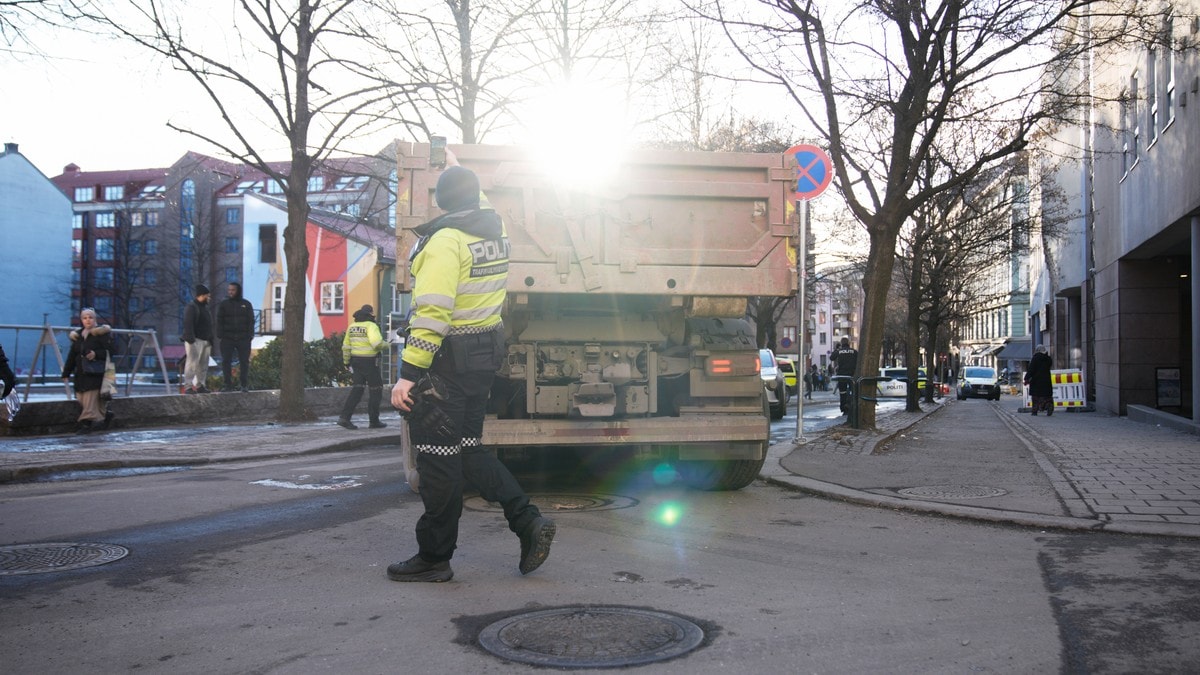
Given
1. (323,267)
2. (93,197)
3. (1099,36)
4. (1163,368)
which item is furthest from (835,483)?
(93,197)

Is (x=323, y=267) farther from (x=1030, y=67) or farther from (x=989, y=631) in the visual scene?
(x=989, y=631)

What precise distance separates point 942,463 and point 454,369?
655cm

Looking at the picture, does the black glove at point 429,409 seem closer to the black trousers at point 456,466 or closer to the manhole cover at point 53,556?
the black trousers at point 456,466

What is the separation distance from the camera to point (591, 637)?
3625mm

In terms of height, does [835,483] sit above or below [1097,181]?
below

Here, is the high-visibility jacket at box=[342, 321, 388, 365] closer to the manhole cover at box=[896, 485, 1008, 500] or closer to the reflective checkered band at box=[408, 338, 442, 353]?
the manhole cover at box=[896, 485, 1008, 500]

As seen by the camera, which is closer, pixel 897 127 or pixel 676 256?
pixel 676 256

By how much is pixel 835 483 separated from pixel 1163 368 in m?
16.9

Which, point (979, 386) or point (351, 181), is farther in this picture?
point (979, 386)

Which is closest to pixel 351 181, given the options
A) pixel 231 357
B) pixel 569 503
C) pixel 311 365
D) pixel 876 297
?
pixel 311 365

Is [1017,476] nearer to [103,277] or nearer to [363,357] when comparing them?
[363,357]

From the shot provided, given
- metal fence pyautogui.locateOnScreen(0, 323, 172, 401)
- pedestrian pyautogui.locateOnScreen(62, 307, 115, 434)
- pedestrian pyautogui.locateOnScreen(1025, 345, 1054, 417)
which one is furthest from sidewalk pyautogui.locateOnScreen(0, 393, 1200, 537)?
pedestrian pyautogui.locateOnScreen(1025, 345, 1054, 417)

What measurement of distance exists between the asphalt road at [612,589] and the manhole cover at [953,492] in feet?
2.15

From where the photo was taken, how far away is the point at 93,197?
8606cm
